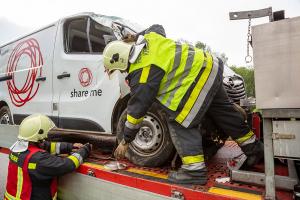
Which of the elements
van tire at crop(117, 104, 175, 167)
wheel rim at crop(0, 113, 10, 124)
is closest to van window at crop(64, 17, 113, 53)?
van tire at crop(117, 104, 175, 167)

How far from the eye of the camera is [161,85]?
2.53 meters

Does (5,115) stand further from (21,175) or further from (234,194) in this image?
(234,194)

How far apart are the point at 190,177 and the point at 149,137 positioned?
624mm

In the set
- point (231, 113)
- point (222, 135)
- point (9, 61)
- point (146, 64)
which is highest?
point (9, 61)

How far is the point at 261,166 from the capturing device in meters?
2.66

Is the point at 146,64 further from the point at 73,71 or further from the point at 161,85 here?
the point at 73,71

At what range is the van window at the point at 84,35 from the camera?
3.48 meters

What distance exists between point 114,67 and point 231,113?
3.71 feet

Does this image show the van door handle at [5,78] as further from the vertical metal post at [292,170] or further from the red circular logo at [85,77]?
the vertical metal post at [292,170]

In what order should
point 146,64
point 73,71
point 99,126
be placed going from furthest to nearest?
point 73,71
point 99,126
point 146,64

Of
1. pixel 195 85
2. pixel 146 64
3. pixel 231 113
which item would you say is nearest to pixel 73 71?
pixel 146 64

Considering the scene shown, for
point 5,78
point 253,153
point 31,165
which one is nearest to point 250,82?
point 253,153

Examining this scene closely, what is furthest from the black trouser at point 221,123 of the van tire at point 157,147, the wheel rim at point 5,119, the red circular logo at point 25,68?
the wheel rim at point 5,119

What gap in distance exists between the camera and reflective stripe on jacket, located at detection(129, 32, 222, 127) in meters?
2.46
